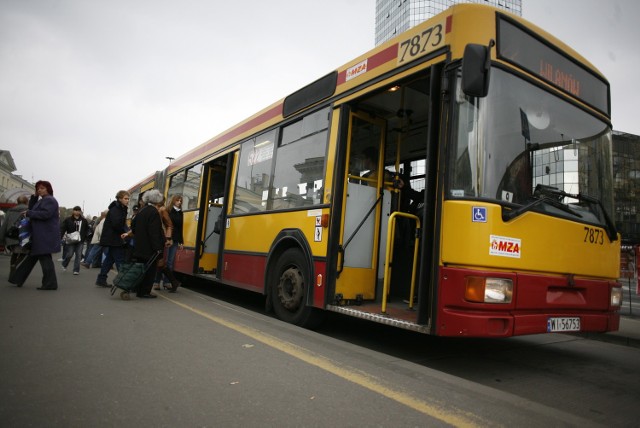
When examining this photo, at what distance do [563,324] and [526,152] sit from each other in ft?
5.15

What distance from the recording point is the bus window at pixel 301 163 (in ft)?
17.3

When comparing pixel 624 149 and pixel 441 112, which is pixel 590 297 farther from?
pixel 624 149

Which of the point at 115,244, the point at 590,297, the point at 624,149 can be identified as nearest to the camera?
the point at 590,297

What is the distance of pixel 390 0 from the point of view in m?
82.8

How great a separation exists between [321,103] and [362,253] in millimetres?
1934

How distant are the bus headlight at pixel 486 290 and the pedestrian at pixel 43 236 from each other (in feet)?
19.3

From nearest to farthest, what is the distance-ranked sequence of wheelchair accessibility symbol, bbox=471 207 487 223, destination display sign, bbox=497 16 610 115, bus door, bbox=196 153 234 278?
wheelchair accessibility symbol, bbox=471 207 487 223
destination display sign, bbox=497 16 610 115
bus door, bbox=196 153 234 278

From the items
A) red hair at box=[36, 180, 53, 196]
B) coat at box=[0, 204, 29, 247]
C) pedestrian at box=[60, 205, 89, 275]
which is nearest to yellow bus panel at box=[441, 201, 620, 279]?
→ red hair at box=[36, 180, 53, 196]

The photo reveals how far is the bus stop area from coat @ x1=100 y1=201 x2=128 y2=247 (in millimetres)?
2679

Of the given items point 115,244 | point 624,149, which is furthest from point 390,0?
point 115,244

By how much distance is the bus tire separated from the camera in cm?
508

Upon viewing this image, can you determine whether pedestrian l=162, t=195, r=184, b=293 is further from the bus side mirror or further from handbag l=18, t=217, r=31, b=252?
the bus side mirror

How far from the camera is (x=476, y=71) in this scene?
11.1 feet

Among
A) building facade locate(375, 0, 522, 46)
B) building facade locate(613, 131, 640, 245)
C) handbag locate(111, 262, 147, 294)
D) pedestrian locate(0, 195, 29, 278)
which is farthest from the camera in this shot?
building facade locate(375, 0, 522, 46)
